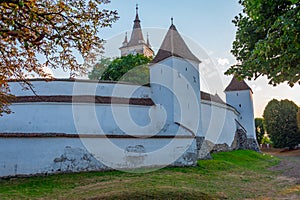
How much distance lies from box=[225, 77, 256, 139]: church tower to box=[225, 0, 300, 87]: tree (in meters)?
22.9

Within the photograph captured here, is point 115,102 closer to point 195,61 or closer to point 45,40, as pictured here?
Answer: point 195,61

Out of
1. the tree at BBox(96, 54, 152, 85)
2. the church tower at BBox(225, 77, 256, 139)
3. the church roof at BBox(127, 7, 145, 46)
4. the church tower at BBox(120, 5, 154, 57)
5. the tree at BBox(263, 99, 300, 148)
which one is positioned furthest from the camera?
the church roof at BBox(127, 7, 145, 46)

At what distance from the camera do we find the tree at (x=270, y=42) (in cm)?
496

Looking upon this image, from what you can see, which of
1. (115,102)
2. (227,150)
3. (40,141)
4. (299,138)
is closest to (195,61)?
(115,102)

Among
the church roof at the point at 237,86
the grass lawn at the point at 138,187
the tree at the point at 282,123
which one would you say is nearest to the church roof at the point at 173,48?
the grass lawn at the point at 138,187

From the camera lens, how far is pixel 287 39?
16.2 ft

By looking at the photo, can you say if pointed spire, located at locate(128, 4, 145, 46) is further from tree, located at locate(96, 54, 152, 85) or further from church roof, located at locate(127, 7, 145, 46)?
tree, located at locate(96, 54, 152, 85)

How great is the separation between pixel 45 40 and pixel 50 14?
0.58 m

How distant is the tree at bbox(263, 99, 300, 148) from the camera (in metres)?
34.2

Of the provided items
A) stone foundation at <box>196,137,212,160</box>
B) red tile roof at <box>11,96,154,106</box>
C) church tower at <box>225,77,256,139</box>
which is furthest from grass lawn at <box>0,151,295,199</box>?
church tower at <box>225,77,256,139</box>

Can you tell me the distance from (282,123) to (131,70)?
22.5 meters

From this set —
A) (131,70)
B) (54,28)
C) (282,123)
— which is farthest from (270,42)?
(282,123)

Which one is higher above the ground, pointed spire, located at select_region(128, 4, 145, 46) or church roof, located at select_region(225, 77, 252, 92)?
pointed spire, located at select_region(128, 4, 145, 46)

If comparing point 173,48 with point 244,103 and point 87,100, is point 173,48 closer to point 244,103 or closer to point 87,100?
point 87,100
